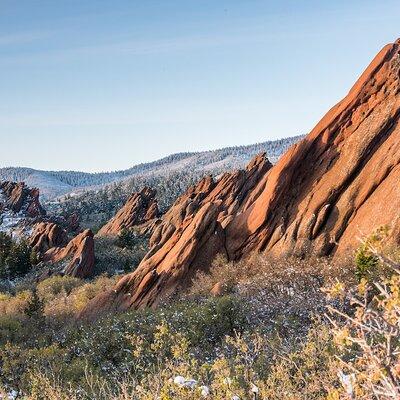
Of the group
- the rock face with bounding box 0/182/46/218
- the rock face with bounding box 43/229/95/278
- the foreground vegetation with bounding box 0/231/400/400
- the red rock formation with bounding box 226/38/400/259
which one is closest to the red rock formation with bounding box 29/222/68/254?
the rock face with bounding box 43/229/95/278

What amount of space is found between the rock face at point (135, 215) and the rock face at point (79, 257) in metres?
30.0

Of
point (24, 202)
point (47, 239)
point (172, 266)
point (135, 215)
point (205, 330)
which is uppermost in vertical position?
point (24, 202)

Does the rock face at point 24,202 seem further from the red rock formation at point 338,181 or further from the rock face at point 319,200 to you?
the red rock formation at point 338,181

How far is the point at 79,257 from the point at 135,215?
48.3 meters

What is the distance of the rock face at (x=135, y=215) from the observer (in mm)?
104000

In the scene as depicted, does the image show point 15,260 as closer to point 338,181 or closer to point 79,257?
point 79,257

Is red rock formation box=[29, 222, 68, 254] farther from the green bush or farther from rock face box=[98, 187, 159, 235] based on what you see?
rock face box=[98, 187, 159, 235]

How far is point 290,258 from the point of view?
30.7 meters

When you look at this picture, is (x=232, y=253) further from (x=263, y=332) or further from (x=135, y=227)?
(x=135, y=227)

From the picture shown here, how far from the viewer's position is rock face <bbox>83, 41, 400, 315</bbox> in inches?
1220

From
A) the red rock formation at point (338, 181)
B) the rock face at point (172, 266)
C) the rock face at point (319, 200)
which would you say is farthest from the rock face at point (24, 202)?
the red rock formation at point (338, 181)

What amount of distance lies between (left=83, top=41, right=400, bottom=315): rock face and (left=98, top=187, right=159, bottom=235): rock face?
66.0 m

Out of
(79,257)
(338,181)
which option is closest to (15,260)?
(79,257)

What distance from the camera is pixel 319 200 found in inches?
1294
